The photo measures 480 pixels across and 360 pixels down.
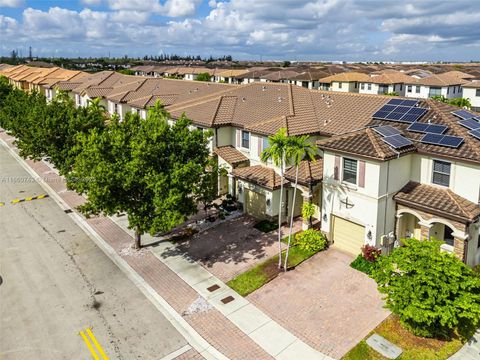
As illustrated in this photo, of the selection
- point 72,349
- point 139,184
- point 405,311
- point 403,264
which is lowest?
point 72,349

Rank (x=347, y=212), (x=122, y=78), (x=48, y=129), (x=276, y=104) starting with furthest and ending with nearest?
(x=122, y=78), (x=276, y=104), (x=48, y=129), (x=347, y=212)

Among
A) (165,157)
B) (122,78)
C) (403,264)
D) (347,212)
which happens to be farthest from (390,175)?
(122,78)

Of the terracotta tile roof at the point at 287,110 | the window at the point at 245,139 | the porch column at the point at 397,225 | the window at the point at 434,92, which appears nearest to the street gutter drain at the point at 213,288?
the porch column at the point at 397,225

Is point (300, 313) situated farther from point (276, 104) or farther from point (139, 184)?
point (276, 104)

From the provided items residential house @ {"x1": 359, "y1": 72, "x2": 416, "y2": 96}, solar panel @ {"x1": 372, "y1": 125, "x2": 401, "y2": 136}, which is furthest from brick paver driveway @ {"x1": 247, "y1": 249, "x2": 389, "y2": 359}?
residential house @ {"x1": 359, "y1": 72, "x2": 416, "y2": 96}

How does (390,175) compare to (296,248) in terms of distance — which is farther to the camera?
(296,248)

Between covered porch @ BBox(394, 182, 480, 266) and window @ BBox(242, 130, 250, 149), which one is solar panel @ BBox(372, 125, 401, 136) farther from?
window @ BBox(242, 130, 250, 149)

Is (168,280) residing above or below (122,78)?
below
